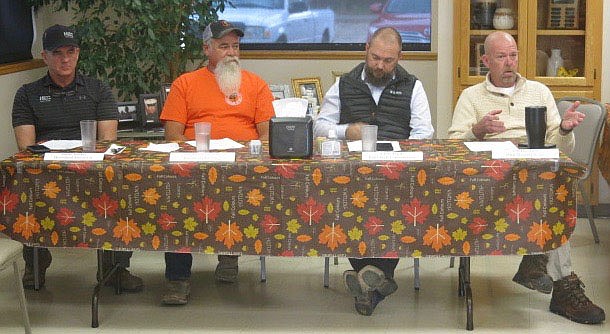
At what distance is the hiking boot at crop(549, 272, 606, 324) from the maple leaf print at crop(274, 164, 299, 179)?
122 centimetres

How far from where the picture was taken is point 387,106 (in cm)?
493

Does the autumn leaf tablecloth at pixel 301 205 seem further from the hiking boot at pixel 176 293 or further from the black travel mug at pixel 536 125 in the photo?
the hiking boot at pixel 176 293

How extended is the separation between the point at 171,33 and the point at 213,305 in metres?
2.41

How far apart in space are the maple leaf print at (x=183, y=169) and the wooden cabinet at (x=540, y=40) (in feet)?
8.72

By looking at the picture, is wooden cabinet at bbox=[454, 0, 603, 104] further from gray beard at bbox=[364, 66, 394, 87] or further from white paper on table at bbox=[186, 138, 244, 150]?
white paper on table at bbox=[186, 138, 244, 150]

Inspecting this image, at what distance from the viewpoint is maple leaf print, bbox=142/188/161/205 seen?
4.12 m

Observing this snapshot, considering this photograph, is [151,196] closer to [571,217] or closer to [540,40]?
[571,217]

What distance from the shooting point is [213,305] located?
4613 mm

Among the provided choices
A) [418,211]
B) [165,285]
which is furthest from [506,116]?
[165,285]

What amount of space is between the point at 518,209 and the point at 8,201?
6.46 ft

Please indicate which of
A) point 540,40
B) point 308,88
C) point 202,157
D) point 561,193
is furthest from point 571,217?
point 308,88

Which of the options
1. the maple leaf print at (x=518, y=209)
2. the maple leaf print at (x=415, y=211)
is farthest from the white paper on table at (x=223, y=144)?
the maple leaf print at (x=518, y=209)

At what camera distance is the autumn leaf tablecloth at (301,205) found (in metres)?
4.02

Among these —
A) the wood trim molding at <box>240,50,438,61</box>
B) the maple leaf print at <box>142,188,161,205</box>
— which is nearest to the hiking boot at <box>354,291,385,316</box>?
the maple leaf print at <box>142,188,161,205</box>
